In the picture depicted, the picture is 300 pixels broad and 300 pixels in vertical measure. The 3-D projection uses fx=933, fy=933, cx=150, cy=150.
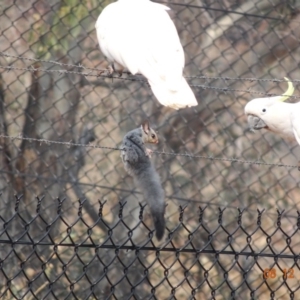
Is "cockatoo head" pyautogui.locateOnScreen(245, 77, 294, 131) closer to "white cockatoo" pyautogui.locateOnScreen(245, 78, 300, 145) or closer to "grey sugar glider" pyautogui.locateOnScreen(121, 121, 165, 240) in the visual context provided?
"white cockatoo" pyautogui.locateOnScreen(245, 78, 300, 145)

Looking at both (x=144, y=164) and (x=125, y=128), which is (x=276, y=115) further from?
(x=125, y=128)

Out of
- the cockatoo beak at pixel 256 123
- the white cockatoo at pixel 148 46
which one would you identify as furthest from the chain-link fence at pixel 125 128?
the white cockatoo at pixel 148 46

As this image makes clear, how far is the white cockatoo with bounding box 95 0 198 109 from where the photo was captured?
100 inches

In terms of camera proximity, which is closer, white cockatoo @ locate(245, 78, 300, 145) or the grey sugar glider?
the grey sugar glider

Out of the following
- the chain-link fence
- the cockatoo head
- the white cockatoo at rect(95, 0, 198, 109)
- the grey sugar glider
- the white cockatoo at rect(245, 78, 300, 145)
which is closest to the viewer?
the white cockatoo at rect(95, 0, 198, 109)

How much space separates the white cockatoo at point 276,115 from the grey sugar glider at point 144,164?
49cm

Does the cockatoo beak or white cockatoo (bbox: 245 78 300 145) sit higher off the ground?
white cockatoo (bbox: 245 78 300 145)

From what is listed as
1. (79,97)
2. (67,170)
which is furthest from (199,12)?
(67,170)

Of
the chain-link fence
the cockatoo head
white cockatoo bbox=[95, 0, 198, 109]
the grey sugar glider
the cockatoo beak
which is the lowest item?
the chain-link fence

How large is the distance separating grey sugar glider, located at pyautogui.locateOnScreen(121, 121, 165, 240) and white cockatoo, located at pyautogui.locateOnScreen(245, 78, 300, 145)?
486 mm

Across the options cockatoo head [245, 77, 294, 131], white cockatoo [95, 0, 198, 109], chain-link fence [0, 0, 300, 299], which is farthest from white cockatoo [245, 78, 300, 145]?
chain-link fence [0, 0, 300, 299]

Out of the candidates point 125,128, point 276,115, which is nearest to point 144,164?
point 276,115

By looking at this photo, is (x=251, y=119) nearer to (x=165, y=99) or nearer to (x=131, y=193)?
(x=165, y=99)

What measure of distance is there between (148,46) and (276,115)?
24.1 inches
